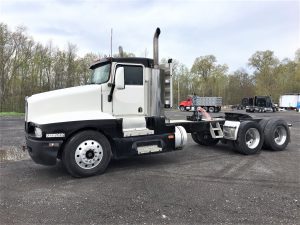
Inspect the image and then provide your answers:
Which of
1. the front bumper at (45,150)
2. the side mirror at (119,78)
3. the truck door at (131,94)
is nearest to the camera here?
the front bumper at (45,150)

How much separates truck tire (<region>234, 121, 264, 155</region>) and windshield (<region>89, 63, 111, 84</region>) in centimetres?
446

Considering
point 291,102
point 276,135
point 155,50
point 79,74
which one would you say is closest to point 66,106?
point 155,50

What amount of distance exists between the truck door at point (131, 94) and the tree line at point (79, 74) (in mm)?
21921

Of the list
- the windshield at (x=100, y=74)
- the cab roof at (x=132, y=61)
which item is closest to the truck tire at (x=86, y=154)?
the windshield at (x=100, y=74)

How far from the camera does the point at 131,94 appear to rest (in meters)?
7.42

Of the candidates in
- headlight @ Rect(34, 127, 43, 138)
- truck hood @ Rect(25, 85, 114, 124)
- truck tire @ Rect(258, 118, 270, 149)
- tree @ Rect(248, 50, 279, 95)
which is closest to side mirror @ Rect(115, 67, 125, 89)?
truck hood @ Rect(25, 85, 114, 124)

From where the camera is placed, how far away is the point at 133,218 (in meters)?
4.50

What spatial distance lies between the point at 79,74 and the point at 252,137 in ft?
122

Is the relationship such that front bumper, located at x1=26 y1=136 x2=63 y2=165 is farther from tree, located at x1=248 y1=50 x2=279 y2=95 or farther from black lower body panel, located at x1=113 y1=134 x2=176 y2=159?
→ tree, located at x1=248 y1=50 x2=279 y2=95

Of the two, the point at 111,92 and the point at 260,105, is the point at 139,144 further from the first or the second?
the point at 260,105

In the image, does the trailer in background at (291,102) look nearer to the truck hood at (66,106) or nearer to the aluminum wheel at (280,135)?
the aluminum wheel at (280,135)

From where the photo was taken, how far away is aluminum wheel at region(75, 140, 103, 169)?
6648 mm

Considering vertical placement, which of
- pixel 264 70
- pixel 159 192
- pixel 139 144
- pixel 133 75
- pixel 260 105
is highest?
pixel 264 70

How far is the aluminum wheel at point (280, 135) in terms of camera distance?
33.8 feet
